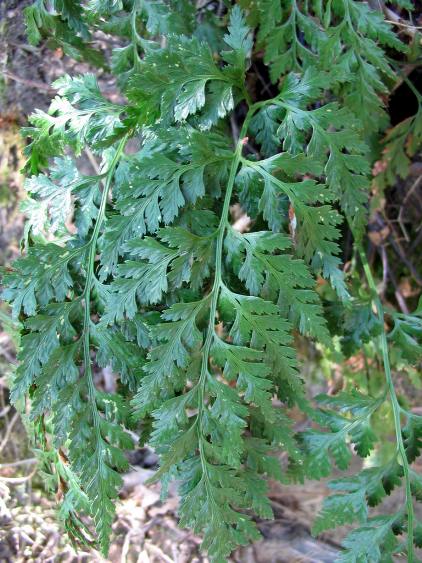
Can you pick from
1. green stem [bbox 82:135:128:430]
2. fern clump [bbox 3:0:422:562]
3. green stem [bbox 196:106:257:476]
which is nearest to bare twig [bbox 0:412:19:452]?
fern clump [bbox 3:0:422:562]

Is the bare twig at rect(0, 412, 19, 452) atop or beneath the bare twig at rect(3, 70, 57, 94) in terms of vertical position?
beneath

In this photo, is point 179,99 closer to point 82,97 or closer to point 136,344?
point 82,97

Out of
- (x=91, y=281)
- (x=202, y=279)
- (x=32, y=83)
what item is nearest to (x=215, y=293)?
(x=202, y=279)

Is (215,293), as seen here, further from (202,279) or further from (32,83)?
(32,83)

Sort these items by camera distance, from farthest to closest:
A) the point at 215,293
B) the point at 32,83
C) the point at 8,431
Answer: the point at 8,431 → the point at 32,83 → the point at 215,293

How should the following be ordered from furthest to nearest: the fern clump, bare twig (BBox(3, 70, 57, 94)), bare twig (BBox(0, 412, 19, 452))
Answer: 1. bare twig (BBox(0, 412, 19, 452))
2. bare twig (BBox(3, 70, 57, 94))
3. the fern clump

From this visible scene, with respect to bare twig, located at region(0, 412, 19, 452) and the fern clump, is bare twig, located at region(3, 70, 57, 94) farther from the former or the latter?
bare twig, located at region(0, 412, 19, 452)

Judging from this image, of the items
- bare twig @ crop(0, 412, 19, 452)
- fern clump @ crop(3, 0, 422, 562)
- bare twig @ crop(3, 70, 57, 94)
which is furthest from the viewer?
bare twig @ crop(0, 412, 19, 452)

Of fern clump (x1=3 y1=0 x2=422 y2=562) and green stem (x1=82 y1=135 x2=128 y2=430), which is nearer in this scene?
fern clump (x1=3 y1=0 x2=422 y2=562)
